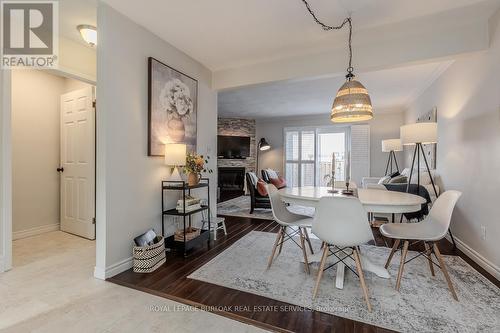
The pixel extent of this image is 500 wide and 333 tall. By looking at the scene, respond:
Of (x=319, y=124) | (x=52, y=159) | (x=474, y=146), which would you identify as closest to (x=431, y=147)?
(x=474, y=146)

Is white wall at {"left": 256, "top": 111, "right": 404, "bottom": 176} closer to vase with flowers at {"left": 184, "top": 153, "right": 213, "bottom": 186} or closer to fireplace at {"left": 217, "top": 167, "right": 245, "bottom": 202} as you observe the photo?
fireplace at {"left": 217, "top": 167, "right": 245, "bottom": 202}

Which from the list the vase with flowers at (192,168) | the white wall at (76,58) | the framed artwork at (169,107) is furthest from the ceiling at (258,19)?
the vase with flowers at (192,168)

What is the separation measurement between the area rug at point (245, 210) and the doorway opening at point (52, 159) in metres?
2.39

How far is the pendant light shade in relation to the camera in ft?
7.40

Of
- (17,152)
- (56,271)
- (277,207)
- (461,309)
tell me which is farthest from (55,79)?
(461,309)

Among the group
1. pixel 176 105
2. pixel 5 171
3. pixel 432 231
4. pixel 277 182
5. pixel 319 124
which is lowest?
pixel 432 231

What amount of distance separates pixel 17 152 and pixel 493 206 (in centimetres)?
547

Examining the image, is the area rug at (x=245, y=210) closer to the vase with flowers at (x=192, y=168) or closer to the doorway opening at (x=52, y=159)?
the vase with flowers at (x=192, y=168)

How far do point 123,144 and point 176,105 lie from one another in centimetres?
86

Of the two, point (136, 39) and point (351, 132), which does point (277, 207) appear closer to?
point (136, 39)

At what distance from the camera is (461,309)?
1658 millimetres

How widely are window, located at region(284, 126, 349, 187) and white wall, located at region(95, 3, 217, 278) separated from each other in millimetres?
5290

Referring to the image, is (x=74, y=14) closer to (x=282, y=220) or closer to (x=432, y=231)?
(x=282, y=220)

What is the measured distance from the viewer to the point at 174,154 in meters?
2.60
